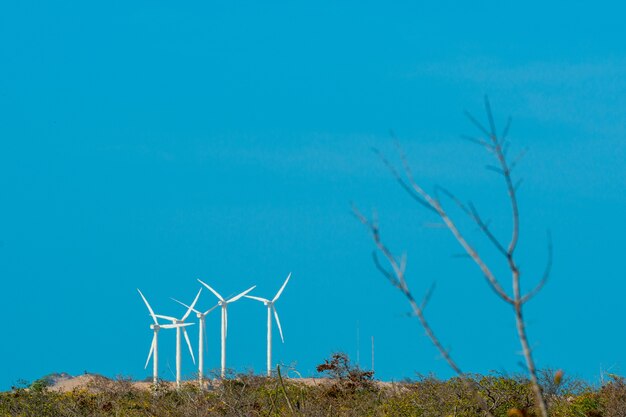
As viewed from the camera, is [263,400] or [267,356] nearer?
[263,400]

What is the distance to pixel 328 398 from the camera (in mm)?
25172

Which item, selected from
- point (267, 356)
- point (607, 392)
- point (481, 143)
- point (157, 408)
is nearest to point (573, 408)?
point (607, 392)

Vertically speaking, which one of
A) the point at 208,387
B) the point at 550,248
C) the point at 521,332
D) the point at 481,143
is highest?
the point at 208,387

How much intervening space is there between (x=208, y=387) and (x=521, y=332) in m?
21.5

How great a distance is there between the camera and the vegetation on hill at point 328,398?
66.9ft

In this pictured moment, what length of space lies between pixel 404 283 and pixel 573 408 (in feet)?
53.1

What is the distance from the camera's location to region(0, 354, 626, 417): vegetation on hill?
66.9 feet

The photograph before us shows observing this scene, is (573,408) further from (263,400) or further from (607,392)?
(263,400)

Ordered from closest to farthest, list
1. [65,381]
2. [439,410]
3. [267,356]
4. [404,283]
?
[404,283]
[439,410]
[267,356]
[65,381]

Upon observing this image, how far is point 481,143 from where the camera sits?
660 cm

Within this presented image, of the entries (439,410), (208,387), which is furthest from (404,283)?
(208,387)

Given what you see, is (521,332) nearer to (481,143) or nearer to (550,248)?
(550,248)

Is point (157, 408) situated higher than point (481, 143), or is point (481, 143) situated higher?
point (157, 408)

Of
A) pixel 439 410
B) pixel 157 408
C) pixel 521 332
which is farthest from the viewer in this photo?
pixel 157 408
